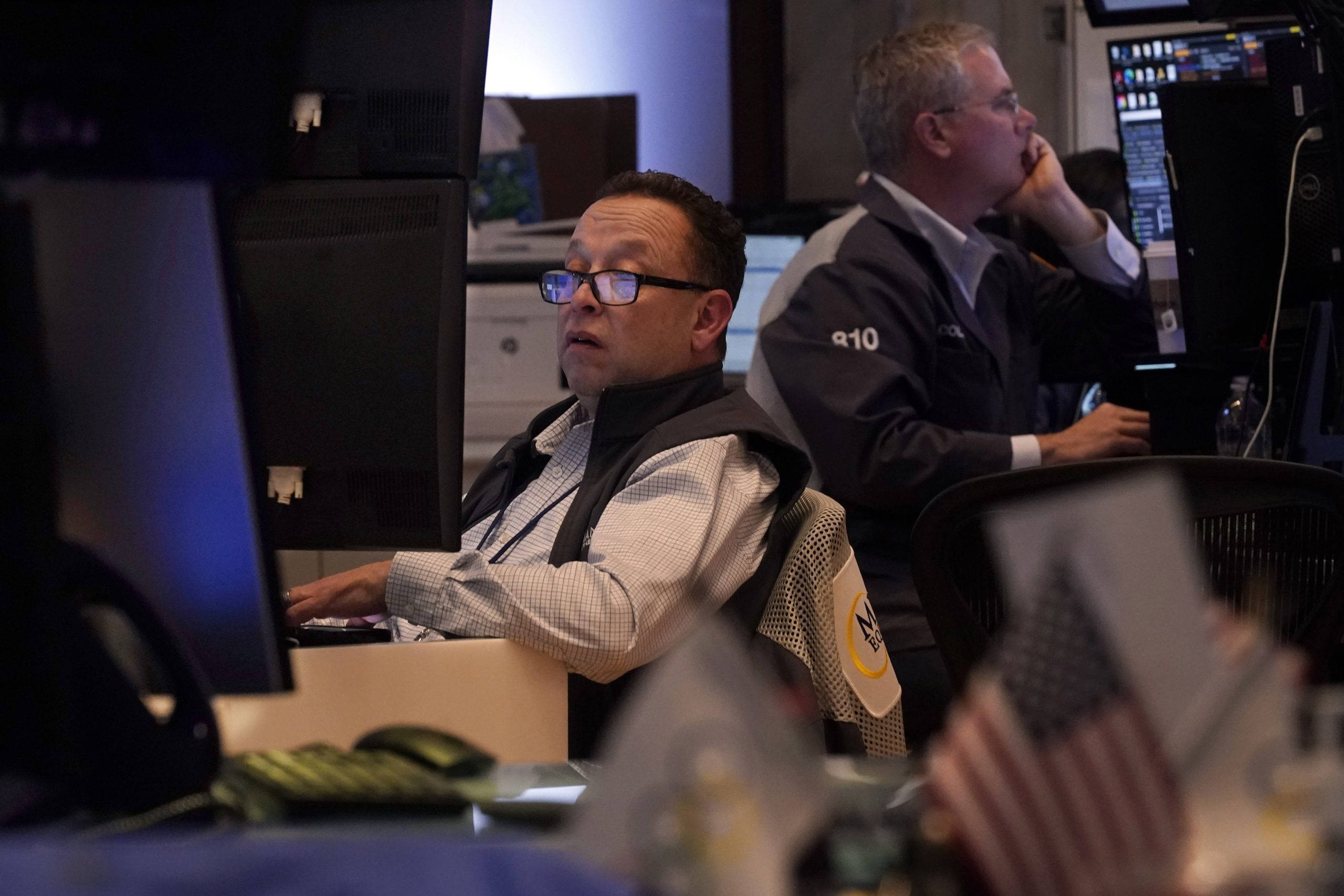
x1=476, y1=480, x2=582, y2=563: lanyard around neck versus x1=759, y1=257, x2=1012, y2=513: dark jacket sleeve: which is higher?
x1=759, y1=257, x2=1012, y2=513: dark jacket sleeve

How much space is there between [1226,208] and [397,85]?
61.5 inches

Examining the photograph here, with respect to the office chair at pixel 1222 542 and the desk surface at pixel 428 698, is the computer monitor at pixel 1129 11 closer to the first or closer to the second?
the office chair at pixel 1222 542

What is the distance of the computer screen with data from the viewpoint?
2.74m

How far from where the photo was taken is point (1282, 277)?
2.21 m

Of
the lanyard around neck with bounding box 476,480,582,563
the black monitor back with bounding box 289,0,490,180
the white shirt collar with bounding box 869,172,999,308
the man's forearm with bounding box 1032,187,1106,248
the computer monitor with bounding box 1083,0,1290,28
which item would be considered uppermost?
the computer monitor with bounding box 1083,0,1290,28

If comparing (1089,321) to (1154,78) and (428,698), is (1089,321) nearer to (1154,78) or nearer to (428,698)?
(1154,78)

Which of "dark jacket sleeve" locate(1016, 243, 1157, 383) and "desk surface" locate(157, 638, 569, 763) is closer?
"desk surface" locate(157, 638, 569, 763)

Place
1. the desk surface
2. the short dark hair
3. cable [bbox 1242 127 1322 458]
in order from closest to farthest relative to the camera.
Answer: the desk surface → the short dark hair → cable [bbox 1242 127 1322 458]

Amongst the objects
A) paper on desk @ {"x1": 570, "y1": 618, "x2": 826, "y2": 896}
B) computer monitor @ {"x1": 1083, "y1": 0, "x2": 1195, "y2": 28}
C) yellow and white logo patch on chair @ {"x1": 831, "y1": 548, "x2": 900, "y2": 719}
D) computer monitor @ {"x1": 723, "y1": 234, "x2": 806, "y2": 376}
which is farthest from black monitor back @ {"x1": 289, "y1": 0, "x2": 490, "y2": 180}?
computer monitor @ {"x1": 723, "y1": 234, "x2": 806, "y2": 376}

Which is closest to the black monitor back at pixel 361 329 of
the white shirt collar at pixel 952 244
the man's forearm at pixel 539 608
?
the man's forearm at pixel 539 608

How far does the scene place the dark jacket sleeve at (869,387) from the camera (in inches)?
90.6

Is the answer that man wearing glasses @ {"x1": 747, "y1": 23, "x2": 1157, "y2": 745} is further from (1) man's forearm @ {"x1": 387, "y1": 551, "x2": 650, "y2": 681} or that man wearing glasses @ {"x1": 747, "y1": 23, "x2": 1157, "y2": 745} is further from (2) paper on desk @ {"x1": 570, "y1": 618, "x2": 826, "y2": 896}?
(2) paper on desk @ {"x1": 570, "y1": 618, "x2": 826, "y2": 896}

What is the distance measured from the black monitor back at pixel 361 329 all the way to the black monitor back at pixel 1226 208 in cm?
146

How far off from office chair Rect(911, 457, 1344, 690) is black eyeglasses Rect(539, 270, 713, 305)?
61 cm
